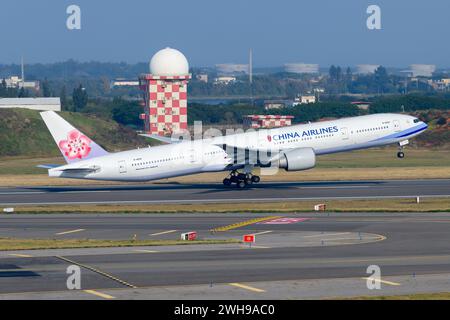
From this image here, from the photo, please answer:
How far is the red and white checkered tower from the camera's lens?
149250mm

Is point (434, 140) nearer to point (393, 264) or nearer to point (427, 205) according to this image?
point (427, 205)

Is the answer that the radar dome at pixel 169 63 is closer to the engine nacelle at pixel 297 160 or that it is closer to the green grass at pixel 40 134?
the green grass at pixel 40 134

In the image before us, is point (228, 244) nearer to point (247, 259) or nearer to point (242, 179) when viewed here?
point (247, 259)

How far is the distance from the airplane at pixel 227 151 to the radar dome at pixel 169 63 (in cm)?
7821

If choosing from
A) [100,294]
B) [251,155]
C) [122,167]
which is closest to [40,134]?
[122,167]

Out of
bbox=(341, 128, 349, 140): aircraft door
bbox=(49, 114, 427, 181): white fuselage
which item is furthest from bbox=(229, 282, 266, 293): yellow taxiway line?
bbox=(341, 128, 349, 140): aircraft door

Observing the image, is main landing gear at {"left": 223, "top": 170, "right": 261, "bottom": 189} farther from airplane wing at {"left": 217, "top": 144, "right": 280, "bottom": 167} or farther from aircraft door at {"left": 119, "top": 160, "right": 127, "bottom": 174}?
aircraft door at {"left": 119, "top": 160, "right": 127, "bottom": 174}

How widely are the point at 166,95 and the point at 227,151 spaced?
76.4 m

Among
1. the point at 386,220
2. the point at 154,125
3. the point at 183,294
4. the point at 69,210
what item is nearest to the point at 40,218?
the point at 69,210

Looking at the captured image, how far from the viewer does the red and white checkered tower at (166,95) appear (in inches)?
5876

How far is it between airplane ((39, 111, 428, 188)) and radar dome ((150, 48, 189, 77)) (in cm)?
7821

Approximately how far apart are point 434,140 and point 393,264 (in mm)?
87671

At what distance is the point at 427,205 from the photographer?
6359 centimetres
